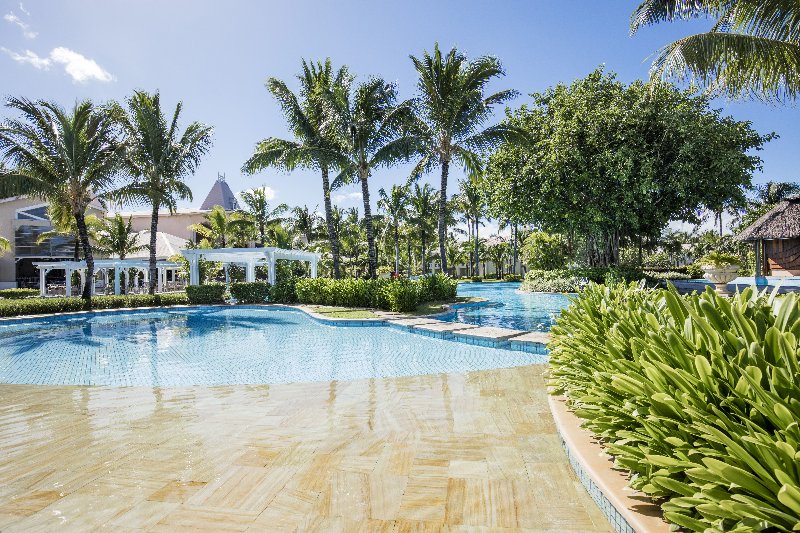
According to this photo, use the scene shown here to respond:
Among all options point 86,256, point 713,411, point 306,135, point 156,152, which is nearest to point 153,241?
point 86,256

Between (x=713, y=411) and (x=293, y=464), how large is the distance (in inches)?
A: 103

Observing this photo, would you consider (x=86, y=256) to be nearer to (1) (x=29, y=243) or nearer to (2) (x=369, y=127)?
(2) (x=369, y=127)

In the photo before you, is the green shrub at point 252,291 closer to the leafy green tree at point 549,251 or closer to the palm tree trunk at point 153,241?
the palm tree trunk at point 153,241

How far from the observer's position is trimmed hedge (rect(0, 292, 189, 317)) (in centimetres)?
1563

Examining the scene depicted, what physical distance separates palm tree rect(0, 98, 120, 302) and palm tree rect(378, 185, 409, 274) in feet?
78.0

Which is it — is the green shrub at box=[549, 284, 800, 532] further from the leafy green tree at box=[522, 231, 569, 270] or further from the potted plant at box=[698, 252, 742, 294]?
the leafy green tree at box=[522, 231, 569, 270]

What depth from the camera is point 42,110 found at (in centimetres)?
1591

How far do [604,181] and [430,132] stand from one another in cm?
877

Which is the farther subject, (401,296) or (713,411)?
(401,296)

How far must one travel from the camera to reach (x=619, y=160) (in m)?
18.7

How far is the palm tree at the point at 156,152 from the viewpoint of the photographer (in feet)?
58.5

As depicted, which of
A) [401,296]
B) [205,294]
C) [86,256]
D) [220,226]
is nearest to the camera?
[401,296]

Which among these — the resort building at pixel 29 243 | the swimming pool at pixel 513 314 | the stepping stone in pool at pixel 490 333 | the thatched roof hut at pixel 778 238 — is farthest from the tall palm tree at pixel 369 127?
the thatched roof hut at pixel 778 238

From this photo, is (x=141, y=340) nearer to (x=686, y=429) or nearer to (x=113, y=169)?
(x=113, y=169)
